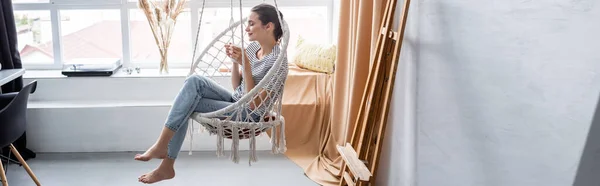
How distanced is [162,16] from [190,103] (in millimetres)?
1803

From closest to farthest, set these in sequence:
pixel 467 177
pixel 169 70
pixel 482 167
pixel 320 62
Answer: pixel 482 167, pixel 467 177, pixel 320 62, pixel 169 70

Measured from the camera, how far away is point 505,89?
5.41 feet

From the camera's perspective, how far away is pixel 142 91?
4258 mm

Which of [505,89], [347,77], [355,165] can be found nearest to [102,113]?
Answer: [347,77]

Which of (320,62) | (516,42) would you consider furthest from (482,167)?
(320,62)

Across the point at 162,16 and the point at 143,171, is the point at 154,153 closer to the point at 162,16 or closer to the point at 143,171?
the point at 143,171

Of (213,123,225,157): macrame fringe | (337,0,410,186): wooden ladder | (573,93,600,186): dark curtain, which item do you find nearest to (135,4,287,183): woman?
(213,123,225,157): macrame fringe

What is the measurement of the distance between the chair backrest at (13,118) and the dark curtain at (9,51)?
0.94m

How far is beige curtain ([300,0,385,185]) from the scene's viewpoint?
3104mm

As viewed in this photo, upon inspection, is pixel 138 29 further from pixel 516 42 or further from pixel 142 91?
pixel 516 42

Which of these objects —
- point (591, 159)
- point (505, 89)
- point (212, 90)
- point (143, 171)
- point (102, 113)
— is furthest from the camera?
point (102, 113)

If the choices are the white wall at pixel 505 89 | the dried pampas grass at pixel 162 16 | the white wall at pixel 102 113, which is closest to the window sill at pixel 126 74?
the white wall at pixel 102 113

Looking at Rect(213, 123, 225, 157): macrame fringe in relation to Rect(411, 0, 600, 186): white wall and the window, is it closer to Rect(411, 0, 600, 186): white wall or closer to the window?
Rect(411, 0, 600, 186): white wall

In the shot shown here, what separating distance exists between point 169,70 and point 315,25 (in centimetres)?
124
